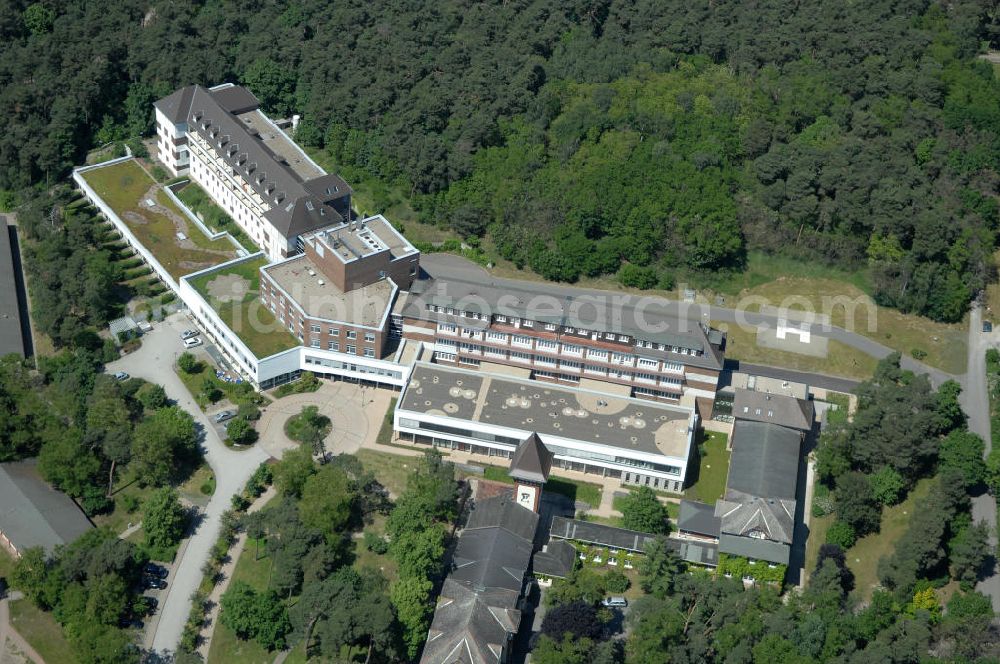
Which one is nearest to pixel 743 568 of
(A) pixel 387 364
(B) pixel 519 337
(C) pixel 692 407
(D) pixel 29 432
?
(C) pixel 692 407

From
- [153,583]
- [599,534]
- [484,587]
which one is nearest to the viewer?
[484,587]

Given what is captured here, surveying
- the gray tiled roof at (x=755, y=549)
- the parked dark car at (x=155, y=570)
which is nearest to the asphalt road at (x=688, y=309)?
the gray tiled roof at (x=755, y=549)

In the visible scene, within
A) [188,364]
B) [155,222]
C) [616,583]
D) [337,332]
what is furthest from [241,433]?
[616,583]

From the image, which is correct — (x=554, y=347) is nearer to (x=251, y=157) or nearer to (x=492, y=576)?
(x=492, y=576)

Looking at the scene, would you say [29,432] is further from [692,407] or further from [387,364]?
[692,407]

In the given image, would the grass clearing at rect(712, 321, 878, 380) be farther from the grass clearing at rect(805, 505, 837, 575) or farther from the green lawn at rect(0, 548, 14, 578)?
the green lawn at rect(0, 548, 14, 578)

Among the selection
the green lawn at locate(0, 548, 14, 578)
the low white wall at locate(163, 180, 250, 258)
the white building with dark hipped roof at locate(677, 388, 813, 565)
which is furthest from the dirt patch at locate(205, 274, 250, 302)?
the white building with dark hipped roof at locate(677, 388, 813, 565)
